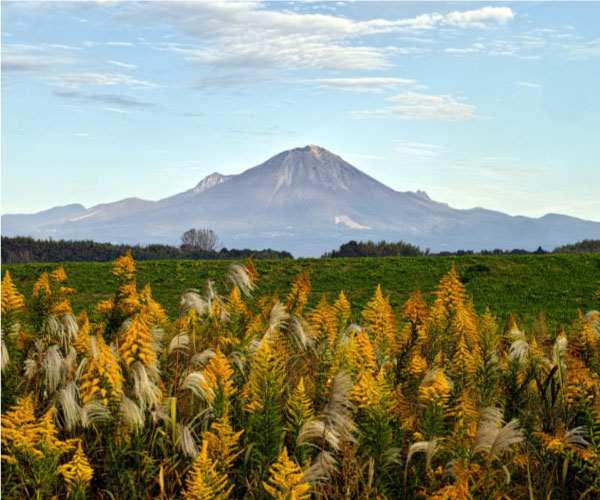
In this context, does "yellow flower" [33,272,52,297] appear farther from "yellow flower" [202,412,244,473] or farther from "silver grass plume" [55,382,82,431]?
"yellow flower" [202,412,244,473]

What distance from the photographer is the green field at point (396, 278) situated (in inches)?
952

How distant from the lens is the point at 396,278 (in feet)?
90.4

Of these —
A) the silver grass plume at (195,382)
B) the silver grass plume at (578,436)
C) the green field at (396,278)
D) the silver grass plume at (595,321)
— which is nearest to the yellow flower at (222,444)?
the silver grass plume at (195,382)

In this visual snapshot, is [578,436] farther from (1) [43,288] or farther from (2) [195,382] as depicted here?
(1) [43,288]

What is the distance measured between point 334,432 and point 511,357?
279 centimetres

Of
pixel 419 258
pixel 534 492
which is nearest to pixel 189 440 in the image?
pixel 534 492

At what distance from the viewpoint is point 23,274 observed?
30125mm

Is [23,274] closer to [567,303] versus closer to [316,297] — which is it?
[316,297]

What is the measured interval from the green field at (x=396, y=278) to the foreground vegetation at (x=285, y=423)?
54.2ft

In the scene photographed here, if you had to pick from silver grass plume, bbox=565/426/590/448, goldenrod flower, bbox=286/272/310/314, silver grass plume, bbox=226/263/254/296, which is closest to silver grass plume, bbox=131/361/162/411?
silver grass plume, bbox=226/263/254/296

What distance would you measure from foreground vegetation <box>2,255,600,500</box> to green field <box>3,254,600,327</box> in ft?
54.2

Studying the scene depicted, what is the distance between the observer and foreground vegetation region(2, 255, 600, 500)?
14.5 ft

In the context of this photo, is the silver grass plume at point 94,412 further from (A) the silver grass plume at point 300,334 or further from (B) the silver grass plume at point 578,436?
(B) the silver grass plume at point 578,436

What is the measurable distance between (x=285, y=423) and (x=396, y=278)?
74.4ft
